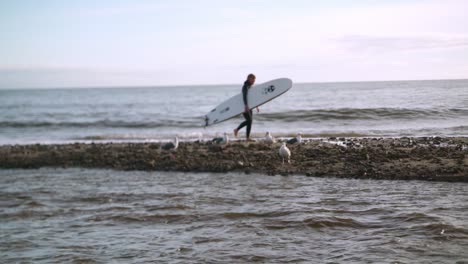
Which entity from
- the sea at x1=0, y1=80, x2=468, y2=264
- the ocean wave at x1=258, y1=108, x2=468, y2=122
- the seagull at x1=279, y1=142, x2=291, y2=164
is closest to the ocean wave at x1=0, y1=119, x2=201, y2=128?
the ocean wave at x1=258, y1=108, x2=468, y2=122

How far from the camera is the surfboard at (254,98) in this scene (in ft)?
56.2

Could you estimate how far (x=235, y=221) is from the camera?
333 inches

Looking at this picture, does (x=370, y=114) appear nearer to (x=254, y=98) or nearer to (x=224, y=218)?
(x=254, y=98)

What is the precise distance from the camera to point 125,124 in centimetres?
2867

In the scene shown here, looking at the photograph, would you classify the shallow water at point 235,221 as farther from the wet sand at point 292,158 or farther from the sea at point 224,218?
the wet sand at point 292,158

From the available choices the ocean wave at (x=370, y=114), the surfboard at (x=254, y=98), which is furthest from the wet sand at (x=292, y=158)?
the ocean wave at (x=370, y=114)

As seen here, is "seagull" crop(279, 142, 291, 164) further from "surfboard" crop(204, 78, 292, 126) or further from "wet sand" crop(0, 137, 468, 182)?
"surfboard" crop(204, 78, 292, 126)

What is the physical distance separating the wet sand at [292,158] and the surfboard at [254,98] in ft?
6.44

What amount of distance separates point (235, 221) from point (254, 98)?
905 centimetres

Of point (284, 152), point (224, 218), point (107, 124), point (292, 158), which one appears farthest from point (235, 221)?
point (107, 124)

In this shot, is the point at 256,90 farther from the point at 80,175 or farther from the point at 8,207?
the point at 8,207

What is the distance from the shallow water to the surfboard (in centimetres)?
541

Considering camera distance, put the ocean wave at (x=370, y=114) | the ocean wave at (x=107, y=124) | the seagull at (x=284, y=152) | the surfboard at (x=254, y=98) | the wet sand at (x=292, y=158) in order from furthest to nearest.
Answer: the ocean wave at (x=107, y=124) < the ocean wave at (x=370, y=114) < the surfboard at (x=254, y=98) < the seagull at (x=284, y=152) < the wet sand at (x=292, y=158)

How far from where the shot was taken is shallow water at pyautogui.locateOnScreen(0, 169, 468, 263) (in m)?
6.92
